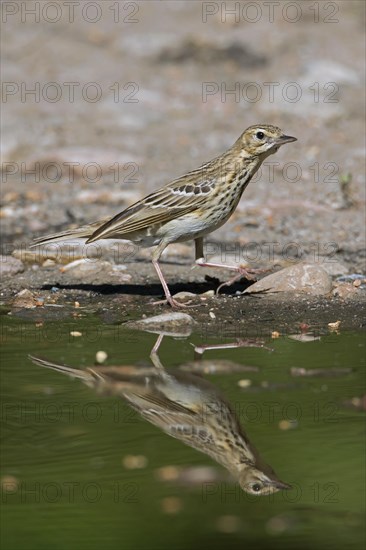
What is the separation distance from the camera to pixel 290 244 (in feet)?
37.0

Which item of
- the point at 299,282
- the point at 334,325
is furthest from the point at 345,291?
the point at 334,325

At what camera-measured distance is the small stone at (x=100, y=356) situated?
7.33m

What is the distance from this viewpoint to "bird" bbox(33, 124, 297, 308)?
901 centimetres

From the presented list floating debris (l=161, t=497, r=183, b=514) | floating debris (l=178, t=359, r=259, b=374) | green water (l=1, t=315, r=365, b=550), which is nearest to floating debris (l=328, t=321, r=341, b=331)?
green water (l=1, t=315, r=365, b=550)

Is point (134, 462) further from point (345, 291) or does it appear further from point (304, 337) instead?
point (345, 291)

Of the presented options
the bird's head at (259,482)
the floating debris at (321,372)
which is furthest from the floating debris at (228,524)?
the floating debris at (321,372)

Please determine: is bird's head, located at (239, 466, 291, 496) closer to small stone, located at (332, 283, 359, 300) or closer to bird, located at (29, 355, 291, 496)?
bird, located at (29, 355, 291, 496)

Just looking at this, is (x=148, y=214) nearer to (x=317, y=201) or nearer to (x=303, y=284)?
(x=303, y=284)

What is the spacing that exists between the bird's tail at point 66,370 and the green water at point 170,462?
60 millimetres

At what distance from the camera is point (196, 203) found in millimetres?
8984

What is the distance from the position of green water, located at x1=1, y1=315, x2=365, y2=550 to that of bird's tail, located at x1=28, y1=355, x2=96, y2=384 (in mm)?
60

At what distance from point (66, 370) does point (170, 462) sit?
178 cm

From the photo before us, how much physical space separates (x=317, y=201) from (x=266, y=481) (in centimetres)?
756

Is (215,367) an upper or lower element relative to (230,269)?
lower
